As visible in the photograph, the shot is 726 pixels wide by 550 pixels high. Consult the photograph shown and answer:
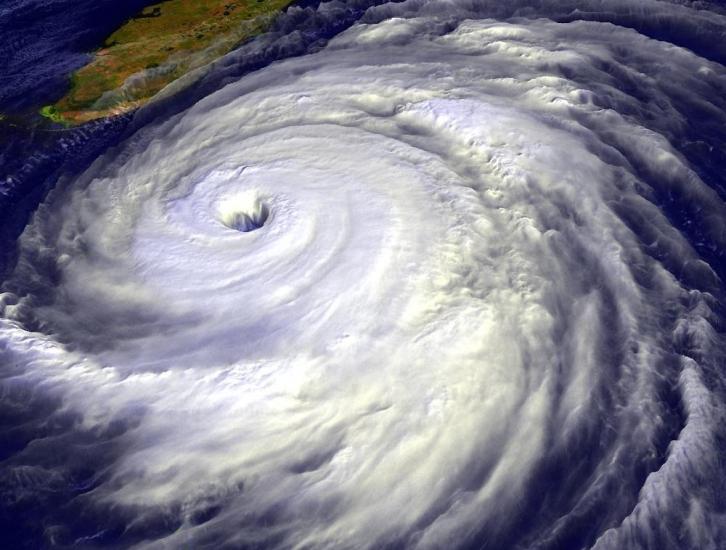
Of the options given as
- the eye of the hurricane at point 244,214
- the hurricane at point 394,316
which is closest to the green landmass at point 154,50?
the hurricane at point 394,316

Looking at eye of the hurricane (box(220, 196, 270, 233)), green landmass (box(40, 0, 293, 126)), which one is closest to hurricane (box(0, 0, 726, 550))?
eye of the hurricane (box(220, 196, 270, 233))

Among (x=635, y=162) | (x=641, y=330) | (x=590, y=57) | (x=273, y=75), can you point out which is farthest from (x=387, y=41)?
(x=641, y=330)

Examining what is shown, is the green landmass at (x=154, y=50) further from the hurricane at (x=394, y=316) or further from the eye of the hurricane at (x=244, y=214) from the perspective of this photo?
the eye of the hurricane at (x=244, y=214)

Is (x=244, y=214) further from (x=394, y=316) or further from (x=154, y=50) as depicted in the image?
(x=154, y=50)

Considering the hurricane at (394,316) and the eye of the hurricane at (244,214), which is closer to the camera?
the hurricane at (394,316)

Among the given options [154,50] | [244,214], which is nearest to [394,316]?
[244,214]

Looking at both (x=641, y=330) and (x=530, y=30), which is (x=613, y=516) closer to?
(x=641, y=330)
